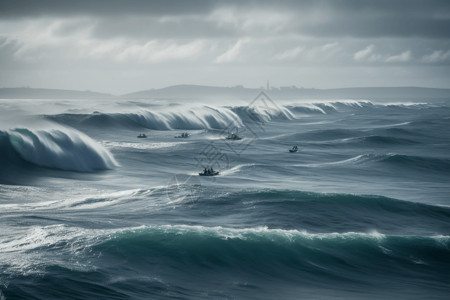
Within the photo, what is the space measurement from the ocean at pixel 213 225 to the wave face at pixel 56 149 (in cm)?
13

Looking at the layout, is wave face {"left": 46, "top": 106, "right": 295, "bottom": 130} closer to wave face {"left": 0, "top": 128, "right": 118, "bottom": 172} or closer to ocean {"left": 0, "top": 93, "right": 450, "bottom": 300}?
wave face {"left": 0, "top": 128, "right": 118, "bottom": 172}

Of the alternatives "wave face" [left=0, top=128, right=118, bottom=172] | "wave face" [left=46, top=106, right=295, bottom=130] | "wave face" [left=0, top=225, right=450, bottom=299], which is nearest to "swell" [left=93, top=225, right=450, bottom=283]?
"wave face" [left=0, top=225, right=450, bottom=299]

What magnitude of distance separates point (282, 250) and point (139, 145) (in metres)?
34.7

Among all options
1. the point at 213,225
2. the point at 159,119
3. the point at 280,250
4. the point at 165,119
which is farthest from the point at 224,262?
the point at 165,119

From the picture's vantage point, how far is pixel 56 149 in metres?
37.0

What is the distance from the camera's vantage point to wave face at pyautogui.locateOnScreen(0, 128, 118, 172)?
113ft

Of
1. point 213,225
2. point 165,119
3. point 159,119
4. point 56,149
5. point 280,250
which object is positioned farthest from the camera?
point 165,119

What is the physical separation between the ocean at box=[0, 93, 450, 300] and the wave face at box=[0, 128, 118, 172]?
0.13m

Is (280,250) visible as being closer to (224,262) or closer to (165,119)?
(224,262)

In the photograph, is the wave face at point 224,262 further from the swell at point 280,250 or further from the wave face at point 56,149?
the wave face at point 56,149

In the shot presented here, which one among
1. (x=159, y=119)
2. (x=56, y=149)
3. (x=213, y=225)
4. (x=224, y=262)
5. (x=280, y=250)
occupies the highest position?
(x=159, y=119)

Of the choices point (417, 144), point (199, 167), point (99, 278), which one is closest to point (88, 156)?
point (199, 167)

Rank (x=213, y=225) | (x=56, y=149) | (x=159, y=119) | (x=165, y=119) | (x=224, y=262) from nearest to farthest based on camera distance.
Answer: (x=224, y=262)
(x=213, y=225)
(x=56, y=149)
(x=159, y=119)
(x=165, y=119)

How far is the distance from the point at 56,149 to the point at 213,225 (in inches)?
826
